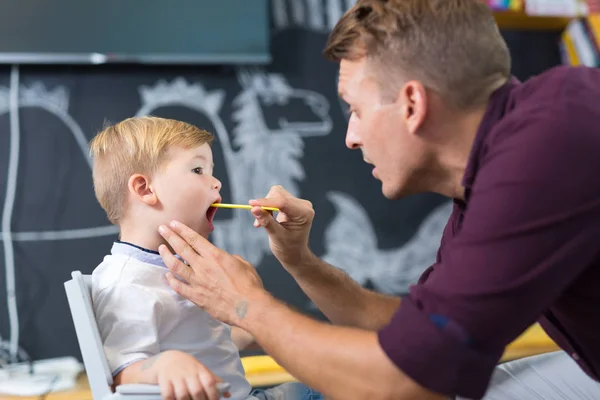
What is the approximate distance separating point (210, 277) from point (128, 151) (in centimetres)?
32

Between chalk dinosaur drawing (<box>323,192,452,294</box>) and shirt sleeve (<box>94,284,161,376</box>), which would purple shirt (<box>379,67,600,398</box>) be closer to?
shirt sleeve (<box>94,284,161,376</box>)

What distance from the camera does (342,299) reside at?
4.89 feet

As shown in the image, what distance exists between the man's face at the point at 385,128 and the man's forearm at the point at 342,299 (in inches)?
13.0

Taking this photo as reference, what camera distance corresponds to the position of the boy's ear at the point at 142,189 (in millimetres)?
1217

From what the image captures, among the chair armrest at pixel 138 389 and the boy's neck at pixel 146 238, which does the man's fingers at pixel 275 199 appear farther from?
the chair armrest at pixel 138 389

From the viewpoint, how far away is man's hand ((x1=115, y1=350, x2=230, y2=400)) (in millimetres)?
942

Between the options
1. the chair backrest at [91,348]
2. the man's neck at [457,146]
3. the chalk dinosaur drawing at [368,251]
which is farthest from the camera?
the chalk dinosaur drawing at [368,251]

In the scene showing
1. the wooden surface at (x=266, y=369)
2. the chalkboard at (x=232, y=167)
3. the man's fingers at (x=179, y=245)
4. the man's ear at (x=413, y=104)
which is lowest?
the wooden surface at (x=266, y=369)

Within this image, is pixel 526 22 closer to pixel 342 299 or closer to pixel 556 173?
pixel 342 299

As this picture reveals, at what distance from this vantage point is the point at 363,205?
273 cm

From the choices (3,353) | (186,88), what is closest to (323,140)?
(186,88)

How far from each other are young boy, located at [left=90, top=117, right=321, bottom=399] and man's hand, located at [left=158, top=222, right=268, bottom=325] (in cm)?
6

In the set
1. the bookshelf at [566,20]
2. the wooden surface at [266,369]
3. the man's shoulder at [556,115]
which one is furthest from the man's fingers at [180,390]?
the bookshelf at [566,20]

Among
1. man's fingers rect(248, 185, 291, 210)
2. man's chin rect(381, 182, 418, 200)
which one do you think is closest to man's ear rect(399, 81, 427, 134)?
man's chin rect(381, 182, 418, 200)
